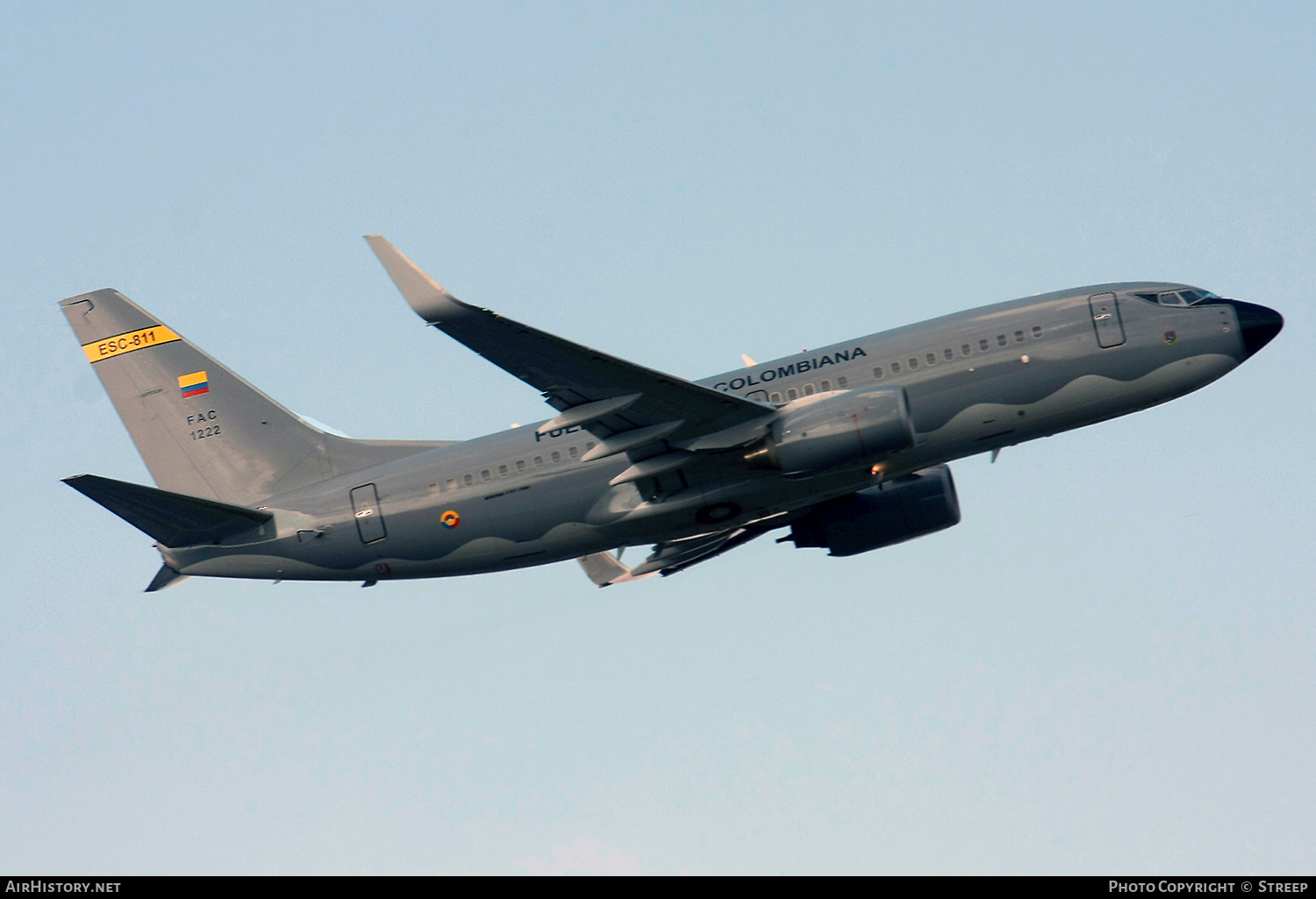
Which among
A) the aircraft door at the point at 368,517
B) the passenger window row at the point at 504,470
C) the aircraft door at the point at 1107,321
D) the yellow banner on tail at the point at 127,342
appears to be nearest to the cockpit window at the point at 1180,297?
the aircraft door at the point at 1107,321

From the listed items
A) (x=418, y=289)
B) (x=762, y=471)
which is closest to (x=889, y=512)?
(x=762, y=471)

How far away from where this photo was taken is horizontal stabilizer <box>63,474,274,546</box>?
31.9 m

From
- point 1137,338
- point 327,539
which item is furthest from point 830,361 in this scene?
point 327,539

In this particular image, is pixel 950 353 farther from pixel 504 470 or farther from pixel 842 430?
pixel 504 470

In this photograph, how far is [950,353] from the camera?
1265 inches

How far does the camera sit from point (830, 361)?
1293 inches

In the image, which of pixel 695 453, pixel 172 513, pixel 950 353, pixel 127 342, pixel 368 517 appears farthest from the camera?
pixel 127 342

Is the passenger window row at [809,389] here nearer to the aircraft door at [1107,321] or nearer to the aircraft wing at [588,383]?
the aircraft wing at [588,383]

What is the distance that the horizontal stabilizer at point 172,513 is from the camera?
1257 inches

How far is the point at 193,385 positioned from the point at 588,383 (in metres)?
14.3

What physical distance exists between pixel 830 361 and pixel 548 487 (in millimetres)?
7802

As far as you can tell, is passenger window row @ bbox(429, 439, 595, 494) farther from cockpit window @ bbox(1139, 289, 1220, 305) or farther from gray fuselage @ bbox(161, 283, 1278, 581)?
cockpit window @ bbox(1139, 289, 1220, 305)

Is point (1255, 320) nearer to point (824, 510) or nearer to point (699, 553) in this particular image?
point (824, 510)
